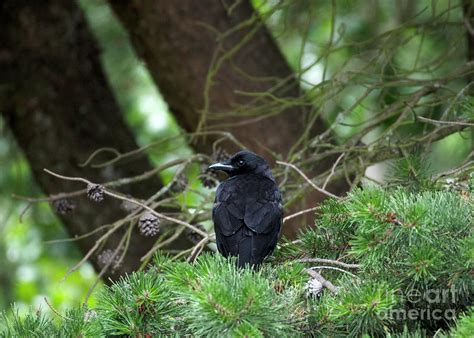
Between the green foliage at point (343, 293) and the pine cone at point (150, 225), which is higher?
the pine cone at point (150, 225)

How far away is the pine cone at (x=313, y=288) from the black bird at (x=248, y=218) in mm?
855

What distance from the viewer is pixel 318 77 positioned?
732 centimetres

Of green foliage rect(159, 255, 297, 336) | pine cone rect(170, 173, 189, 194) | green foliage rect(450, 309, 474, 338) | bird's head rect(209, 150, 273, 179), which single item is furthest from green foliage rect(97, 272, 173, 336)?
bird's head rect(209, 150, 273, 179)

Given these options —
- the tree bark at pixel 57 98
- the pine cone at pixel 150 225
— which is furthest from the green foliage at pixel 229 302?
the tree bark at pixel 57 98

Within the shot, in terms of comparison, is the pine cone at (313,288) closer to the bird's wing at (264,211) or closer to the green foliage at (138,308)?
the green foliage at (138,308)

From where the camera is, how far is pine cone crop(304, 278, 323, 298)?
249 centimetres

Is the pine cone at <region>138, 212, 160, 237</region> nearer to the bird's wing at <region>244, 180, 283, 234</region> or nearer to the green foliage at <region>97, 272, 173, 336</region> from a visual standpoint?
the bird's wing at <region>244, 180, 283, 234</region>

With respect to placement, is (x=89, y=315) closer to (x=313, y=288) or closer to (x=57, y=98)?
(x=313, y=288)

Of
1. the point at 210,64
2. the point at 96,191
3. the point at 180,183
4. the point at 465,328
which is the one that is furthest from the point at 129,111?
the point at 465,328

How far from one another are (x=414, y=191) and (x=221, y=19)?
2376 millimetres

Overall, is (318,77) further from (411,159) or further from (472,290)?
(472,290)

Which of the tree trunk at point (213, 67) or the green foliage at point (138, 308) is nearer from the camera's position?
the green foliage at point (138, 308)

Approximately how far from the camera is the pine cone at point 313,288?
2.49 meters

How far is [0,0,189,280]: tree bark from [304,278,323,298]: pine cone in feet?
9.32
